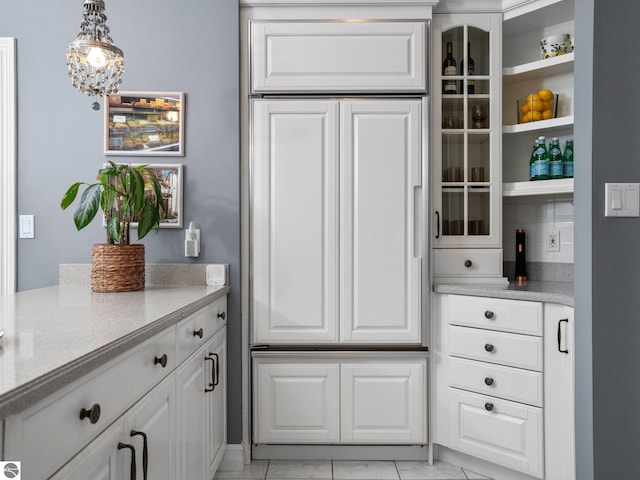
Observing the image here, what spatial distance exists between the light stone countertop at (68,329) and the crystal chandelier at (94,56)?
2.43 ft

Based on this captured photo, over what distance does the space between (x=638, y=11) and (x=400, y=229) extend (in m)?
1.24

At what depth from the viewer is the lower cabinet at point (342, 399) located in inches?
91.5

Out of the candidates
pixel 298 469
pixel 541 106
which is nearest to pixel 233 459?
pixel 298 469

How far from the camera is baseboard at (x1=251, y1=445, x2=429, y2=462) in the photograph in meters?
2.37

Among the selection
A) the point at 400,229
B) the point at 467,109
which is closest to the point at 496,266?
the point at 400,229

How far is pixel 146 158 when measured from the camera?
234 cm

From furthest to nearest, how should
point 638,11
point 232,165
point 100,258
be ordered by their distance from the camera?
point 232,165, point 100,258, point 638,11

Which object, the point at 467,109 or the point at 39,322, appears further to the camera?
the point at 467,109

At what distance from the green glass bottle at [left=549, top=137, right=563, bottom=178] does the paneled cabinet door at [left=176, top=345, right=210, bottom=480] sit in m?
1.91

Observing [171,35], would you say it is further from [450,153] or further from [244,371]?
[244,371]

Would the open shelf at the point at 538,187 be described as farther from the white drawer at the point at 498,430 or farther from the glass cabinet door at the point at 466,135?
the white drawer at the point at 498,430

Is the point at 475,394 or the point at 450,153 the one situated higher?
the point at 450,153

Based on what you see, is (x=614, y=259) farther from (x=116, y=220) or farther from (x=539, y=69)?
(x=116, y=220)

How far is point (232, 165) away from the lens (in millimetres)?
2342
